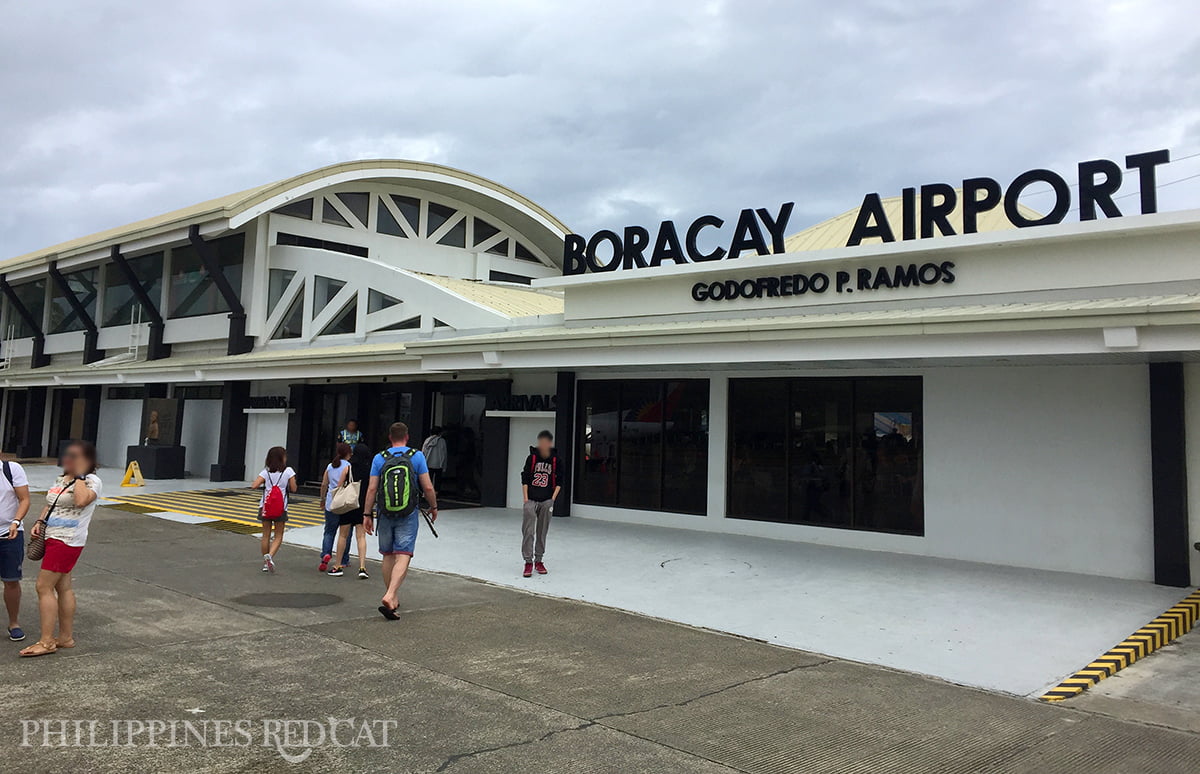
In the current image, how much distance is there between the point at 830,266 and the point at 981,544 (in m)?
4.63

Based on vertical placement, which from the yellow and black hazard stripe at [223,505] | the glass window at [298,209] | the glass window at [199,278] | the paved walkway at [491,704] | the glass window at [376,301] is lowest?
the paved walkway at [491,704]

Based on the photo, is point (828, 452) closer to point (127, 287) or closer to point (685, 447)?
point (685, 447)

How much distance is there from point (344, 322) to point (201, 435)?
6570 millimetres

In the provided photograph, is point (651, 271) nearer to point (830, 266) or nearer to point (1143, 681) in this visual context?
point (830, 266)

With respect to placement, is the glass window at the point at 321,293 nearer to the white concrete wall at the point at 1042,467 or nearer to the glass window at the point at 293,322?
the glass window at the point at 293,322

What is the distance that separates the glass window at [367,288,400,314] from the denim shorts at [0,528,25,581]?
1399cm

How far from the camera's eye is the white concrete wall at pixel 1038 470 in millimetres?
10258

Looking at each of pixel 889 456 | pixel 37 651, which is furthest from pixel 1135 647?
pixel 37 651

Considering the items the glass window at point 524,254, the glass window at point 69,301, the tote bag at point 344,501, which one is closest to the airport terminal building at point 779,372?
the tote bag at point 344,501

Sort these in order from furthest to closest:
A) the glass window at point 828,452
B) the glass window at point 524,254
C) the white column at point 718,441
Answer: the glass window at point 524,254
the white column at point 718,441
the glass window at point 828,452

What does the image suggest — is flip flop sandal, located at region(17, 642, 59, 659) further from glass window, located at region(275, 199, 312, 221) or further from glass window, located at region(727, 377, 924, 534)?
glass window, located at region(275, 199, 312, 221)

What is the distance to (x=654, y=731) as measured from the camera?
4.85 metres

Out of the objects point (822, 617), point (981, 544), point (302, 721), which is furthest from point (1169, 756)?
point (981, 544)

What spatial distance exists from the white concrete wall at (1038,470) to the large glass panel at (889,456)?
7.3 inches
